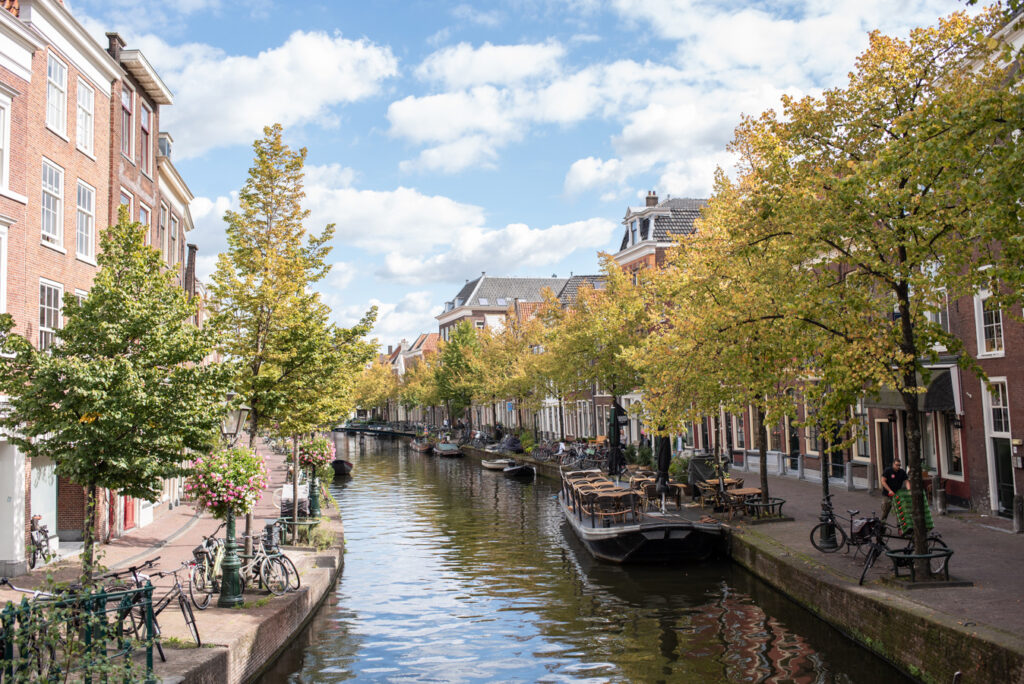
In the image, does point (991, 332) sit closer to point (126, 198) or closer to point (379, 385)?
point (126, 198)

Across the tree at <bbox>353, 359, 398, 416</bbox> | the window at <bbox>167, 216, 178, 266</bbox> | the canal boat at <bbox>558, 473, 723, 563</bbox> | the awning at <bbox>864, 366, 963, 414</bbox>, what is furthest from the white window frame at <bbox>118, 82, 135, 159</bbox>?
the tree at <bbox>353, 359, 398, 416</bbox>

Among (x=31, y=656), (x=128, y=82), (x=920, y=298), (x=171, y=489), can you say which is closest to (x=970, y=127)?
(x=920, y=298)

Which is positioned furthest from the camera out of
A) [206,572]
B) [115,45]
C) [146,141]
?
[146,141]

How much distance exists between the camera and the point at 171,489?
30.2 meters

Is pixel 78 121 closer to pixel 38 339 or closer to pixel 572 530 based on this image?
pixel 38 339

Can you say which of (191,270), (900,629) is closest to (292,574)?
(900,629)

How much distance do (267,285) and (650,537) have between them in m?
11.5

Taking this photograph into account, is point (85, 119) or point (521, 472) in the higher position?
point (85, 119)

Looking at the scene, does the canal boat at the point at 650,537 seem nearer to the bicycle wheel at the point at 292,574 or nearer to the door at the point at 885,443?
the bicycle wheel at the point at 292,574

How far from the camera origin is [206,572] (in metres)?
15.4

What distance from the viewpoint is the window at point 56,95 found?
20594 mm

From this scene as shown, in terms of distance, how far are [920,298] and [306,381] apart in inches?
506

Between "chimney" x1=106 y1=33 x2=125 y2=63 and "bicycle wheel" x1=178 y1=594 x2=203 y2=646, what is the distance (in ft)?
65.2

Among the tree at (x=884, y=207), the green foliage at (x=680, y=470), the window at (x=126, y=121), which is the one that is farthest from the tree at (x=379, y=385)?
the tree at (x=884, y=207)
